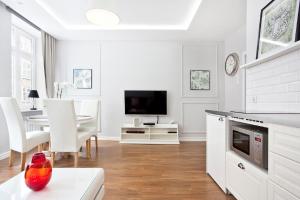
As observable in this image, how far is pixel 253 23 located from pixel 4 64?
12.6 feet

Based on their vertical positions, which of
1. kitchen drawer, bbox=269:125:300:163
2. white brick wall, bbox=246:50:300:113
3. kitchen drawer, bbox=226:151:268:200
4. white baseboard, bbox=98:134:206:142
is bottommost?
white baseboard, bbox=98:134:206:142

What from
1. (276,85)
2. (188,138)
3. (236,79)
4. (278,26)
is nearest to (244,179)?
(276,85)

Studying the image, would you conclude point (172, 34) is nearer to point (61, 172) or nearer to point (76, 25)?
point (76, 25)

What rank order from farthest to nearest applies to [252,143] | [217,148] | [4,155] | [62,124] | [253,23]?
1. [4,155]
2. [62,124]
3. [253,23]
4. [217,148]
5. [252,143]

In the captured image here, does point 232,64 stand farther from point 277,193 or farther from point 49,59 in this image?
point 49,59

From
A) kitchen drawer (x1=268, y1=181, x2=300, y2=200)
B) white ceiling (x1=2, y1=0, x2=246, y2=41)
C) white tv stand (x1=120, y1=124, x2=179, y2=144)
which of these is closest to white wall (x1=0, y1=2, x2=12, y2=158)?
white ceiling (x1=2, y1=0, x2=246, y2=41)

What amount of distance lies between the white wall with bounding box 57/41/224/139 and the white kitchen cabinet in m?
2.36

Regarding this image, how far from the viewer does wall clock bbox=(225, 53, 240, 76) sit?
13.2ft

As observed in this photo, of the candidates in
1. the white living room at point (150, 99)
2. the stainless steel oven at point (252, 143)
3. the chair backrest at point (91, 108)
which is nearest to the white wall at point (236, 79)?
the white living room at point (150, 99)

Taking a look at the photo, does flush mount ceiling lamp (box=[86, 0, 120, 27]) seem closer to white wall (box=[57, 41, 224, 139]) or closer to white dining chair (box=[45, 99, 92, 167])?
white dining chair (box=[45, 99, 92, 167])

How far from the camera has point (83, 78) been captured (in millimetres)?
4762

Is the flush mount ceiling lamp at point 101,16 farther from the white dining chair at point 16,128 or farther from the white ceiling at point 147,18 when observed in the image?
the white dining chair at point 16,128

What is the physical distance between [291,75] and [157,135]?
10.7 feet

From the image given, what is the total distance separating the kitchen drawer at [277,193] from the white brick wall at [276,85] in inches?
27.0
